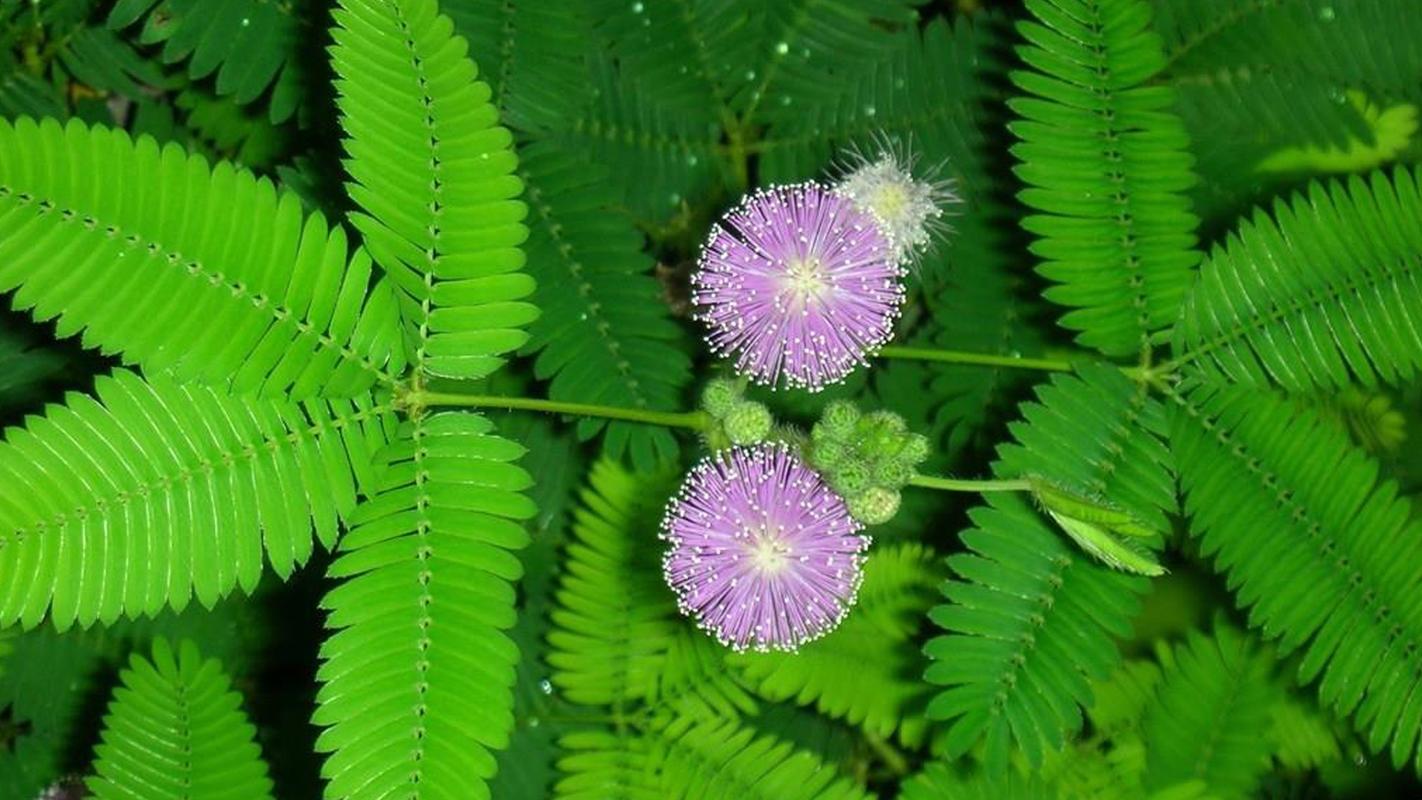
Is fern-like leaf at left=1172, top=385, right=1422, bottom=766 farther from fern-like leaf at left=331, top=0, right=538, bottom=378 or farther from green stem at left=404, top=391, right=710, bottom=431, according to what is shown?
fern-like leaf at left=331, top=0, right=538, bottom=378

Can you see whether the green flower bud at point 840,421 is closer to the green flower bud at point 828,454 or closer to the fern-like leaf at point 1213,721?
the green flower bud at point 828,454

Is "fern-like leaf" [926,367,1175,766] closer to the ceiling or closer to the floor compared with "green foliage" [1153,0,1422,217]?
closer to the floor

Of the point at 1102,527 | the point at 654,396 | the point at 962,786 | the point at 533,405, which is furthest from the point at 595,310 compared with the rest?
Answer: the point at 962,786

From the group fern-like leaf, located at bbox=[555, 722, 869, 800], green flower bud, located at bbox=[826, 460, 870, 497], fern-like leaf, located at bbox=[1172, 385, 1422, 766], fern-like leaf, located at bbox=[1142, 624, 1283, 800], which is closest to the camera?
green flower bud, located at bbox=[826, 460, 870, 497]

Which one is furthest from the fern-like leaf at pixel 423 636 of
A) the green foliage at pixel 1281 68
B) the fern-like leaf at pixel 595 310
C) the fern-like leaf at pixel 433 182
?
the green foliage at pixel 1281 68

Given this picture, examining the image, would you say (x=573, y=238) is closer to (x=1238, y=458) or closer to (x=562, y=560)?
Result: (x=562, y=560)

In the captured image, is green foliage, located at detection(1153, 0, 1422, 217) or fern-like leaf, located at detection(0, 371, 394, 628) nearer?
fern-like leaf, located at detection(0, 371, 394, 628)

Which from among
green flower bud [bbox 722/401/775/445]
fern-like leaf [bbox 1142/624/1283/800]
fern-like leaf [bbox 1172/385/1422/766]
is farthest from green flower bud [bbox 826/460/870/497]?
fern-like leaf [bbox 1142/624/1283/800]
